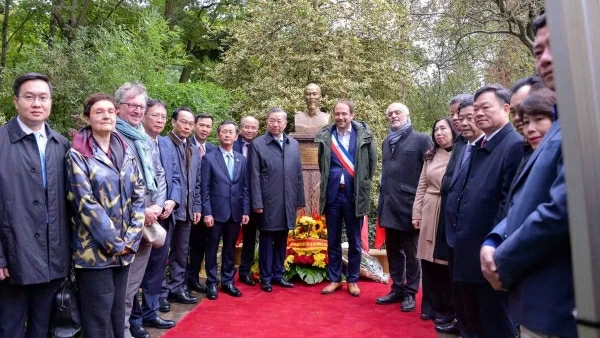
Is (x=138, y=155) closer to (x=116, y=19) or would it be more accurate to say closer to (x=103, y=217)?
(x=103, y=217)

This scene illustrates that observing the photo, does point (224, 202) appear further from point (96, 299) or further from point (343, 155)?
point (96, 299)

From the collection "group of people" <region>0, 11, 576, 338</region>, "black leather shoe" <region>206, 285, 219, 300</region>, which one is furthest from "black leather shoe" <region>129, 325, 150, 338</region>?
"black leather shoe" <region>206, 285, 219, 300</region>

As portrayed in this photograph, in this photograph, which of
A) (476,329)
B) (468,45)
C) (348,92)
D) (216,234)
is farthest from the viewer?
(348,92)

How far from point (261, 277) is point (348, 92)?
21.9 feet

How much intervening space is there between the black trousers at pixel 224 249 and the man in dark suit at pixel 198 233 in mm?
107

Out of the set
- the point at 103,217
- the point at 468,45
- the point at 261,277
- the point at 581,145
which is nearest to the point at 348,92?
the point at 468,45

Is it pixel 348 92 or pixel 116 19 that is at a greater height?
pixel 116 19

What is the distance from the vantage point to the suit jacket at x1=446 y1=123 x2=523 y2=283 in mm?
3045

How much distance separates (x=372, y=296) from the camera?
18.7ft

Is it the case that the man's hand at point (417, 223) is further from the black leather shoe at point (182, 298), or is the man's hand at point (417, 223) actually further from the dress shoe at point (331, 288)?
the black leather shoe at point (182, 298)

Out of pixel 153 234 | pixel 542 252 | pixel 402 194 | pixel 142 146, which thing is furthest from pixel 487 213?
pixel 142 146

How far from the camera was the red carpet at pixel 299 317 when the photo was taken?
177 inches

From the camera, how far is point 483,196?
310 centimetres

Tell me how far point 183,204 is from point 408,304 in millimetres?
2372
